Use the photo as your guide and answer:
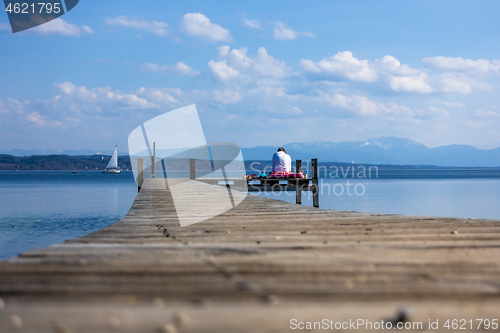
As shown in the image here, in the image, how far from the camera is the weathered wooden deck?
163 cm

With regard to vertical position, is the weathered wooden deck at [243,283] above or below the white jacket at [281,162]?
below

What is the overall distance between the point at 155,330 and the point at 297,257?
4.24 feet

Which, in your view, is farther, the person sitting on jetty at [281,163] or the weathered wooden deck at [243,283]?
the person sitting on jetty at [281,163]

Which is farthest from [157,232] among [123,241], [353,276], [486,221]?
[486,221]

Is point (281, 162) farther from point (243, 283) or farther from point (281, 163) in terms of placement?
point (243, 283)

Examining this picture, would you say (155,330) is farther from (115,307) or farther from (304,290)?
(304,290)

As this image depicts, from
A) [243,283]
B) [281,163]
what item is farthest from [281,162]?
[243,283]

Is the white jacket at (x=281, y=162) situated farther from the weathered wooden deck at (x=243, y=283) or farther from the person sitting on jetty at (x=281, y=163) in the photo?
the weathered wooden deck at (x=243, y=283)

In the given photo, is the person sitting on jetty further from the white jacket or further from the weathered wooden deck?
the weathered wooden deck

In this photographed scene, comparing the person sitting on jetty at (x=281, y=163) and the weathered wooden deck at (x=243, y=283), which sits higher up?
the person sitting on jetty at (x=281, y=163)

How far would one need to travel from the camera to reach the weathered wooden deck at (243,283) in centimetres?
163

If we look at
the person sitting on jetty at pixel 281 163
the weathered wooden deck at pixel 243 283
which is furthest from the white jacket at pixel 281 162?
the weathered wooden deck at pixel 243 283

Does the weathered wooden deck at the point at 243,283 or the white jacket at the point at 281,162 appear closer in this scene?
the weathered wooden deck at the point at 243,283

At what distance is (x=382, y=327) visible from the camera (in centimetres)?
162
